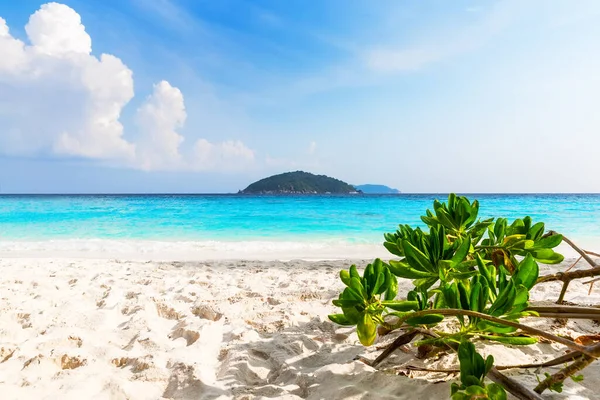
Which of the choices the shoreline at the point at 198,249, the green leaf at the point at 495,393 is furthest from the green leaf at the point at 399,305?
the shoreline at the point at 198,249

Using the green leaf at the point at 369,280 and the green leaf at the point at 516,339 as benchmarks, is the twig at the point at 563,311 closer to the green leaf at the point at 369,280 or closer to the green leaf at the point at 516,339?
the green leaf at the point at 516,339

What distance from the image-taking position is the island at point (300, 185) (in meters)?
61.5

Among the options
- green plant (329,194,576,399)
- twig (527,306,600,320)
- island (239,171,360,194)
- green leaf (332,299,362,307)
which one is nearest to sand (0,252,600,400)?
twig (527,306,600,320)

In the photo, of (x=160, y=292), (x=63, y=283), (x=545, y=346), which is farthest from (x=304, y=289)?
(x=63, y=283)

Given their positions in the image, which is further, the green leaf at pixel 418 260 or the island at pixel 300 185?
the island at pixel 300 185

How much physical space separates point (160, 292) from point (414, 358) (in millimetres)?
2318

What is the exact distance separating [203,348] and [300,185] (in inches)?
2331

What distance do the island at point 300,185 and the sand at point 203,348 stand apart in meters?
58.0

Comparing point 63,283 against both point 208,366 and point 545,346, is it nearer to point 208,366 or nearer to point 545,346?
point 208,366

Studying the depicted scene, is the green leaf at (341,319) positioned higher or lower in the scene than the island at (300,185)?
lower

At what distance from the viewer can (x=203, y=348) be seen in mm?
1950

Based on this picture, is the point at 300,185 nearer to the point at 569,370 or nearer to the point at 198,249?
the point at 198,249

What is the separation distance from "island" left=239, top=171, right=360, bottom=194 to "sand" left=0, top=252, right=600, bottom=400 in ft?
190

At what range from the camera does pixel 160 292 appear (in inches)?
125
